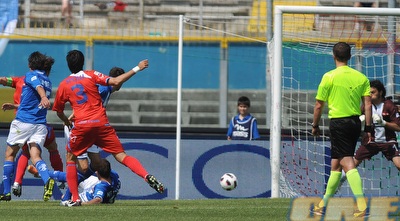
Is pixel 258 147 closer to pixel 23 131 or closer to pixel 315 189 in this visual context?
pixel 315 189

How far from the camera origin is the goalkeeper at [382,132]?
13.5m

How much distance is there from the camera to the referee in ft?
31.6

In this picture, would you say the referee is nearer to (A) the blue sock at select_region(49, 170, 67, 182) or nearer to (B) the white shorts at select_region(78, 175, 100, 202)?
(B) the white shorts at select_region(78, 175, 100, 202)

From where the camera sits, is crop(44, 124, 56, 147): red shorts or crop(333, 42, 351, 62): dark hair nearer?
crop(333, 42, 351, 62): dark hair

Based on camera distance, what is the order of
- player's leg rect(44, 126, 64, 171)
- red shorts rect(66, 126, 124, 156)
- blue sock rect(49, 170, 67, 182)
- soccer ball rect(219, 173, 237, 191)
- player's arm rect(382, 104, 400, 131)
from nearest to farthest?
1. red shorts rect(66, 126, 124, 156)
2. blue sock rect(49, 170, 67, 182)
3. player's leg rect(44, 126, 64, 171)
4. soccer ball rect(219, 173, 237, 191)
5. player's arm rect(382, 104, 400, 131)

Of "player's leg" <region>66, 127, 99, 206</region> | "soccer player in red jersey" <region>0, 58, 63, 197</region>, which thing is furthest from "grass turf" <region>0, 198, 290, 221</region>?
"soccer player in red jersey" <region>0, 58, 63, 197</region>

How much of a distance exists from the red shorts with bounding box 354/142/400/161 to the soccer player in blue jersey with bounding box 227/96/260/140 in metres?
1.97

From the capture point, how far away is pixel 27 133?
12.4 metres

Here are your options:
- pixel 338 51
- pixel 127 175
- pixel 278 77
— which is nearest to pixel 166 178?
pixel 127 175

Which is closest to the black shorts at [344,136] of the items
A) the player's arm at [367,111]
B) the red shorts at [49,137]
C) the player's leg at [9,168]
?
the player's arm at [367,111]

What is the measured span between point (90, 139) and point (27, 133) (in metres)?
2.08

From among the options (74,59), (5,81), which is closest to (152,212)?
(74,59)

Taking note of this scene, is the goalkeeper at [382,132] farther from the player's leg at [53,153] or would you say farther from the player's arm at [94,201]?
the player's leg at [53,153]

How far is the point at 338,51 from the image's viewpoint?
980 cm
